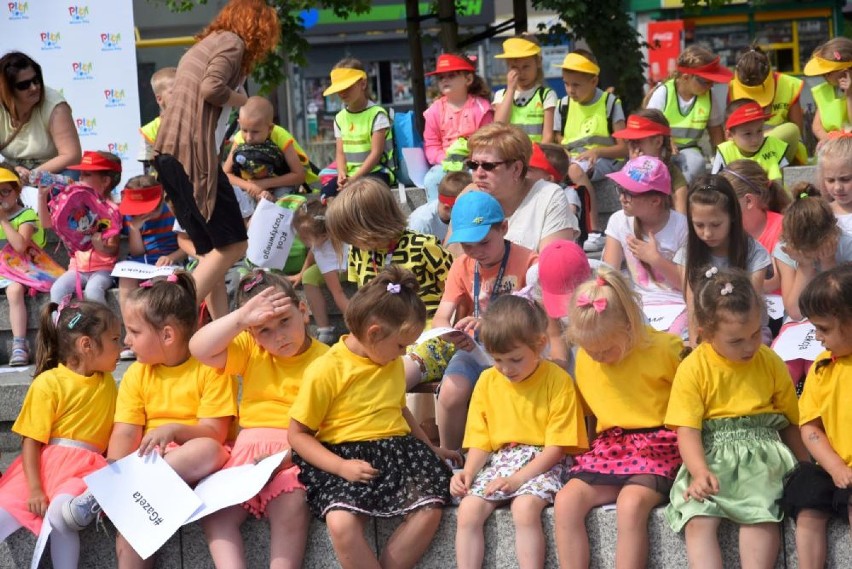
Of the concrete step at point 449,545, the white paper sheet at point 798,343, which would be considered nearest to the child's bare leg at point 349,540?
the concrete step at point 449,545

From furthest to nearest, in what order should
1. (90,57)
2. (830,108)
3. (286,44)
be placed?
(286,44)
(90,57)
(830,108)

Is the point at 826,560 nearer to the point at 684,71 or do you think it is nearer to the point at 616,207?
the point at 616,207

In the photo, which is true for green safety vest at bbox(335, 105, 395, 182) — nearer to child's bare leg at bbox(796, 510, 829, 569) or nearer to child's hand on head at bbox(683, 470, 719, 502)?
child's hand on head at bbox(683, 470, 719, 502)

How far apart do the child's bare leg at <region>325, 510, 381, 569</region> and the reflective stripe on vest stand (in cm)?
520

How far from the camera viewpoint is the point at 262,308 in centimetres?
472

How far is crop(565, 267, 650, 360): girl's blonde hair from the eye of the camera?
4.58 metres

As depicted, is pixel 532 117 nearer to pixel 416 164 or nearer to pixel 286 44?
pixel 416 164

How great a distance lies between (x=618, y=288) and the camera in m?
4.62

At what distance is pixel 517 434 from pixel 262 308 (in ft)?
3.33

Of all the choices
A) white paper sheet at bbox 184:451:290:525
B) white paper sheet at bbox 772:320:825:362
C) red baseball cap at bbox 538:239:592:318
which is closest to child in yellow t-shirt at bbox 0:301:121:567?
white paper sheet at bbox 184:451:290:525

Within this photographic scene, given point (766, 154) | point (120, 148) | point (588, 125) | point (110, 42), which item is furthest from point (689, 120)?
point (110, 42)

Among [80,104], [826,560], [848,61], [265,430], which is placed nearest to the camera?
[826,560]

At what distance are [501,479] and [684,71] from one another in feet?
17.6

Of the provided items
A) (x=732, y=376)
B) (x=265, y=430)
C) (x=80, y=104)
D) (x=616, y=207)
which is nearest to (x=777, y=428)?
(x=732, y=376)
